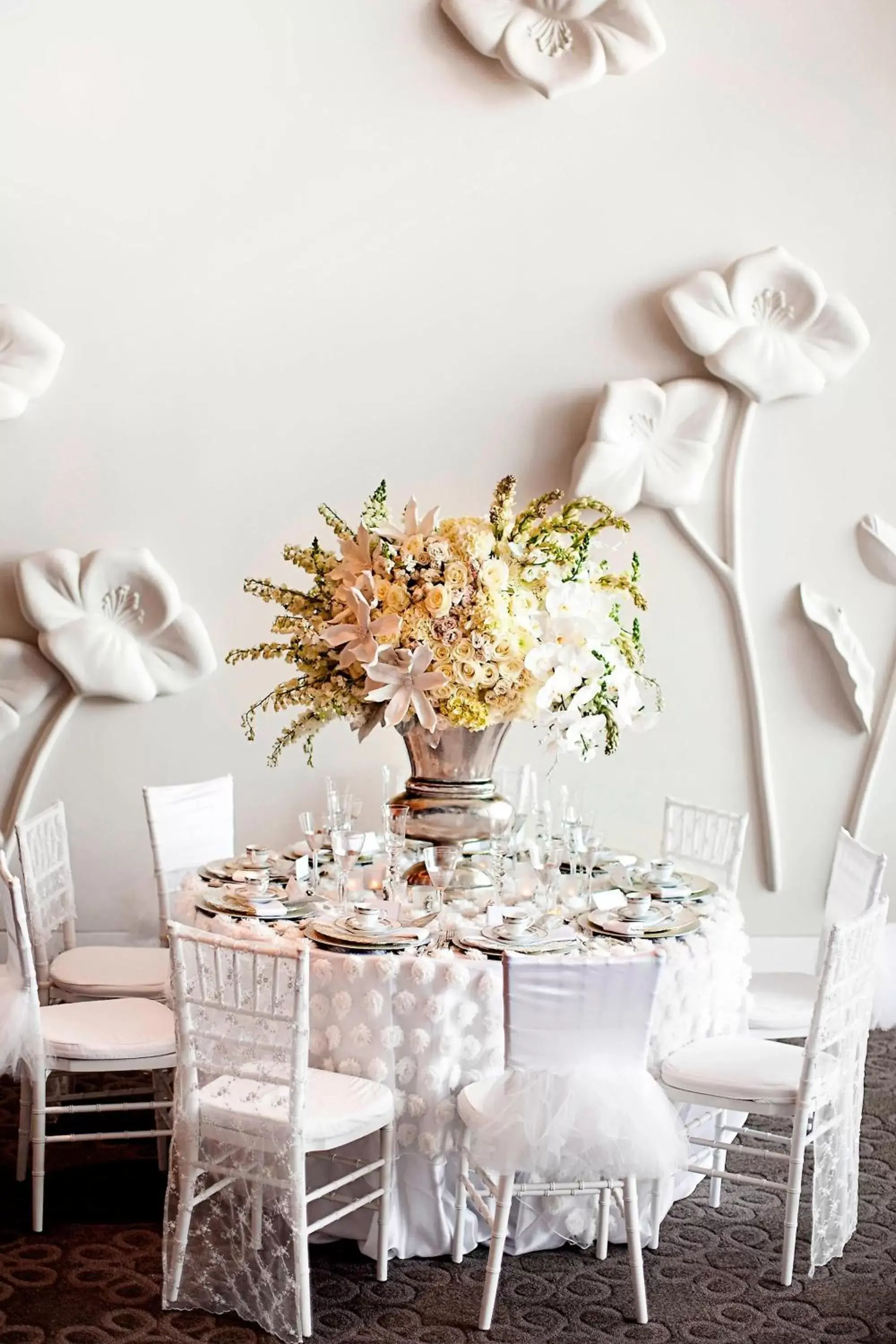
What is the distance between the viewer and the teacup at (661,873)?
3.95 m

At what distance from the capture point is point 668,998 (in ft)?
11.5

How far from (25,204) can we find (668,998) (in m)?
3.73

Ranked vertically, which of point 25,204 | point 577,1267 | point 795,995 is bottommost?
point 577,1267

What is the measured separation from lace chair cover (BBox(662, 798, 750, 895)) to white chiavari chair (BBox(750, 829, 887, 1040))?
0.39 metres

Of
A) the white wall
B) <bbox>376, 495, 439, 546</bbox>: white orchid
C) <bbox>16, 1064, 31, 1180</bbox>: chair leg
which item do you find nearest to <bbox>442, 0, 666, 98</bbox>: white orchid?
the white wall

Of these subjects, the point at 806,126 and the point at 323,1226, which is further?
the point at 806,126

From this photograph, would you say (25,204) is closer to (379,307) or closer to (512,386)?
(379,307)

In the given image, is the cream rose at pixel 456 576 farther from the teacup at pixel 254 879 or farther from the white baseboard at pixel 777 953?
the white baseboard at pixel 777 953

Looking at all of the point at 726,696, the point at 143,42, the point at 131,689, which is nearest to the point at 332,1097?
the point at 131,689

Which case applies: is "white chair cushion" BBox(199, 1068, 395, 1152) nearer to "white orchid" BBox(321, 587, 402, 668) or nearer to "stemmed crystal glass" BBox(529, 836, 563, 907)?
"stemmed crystal glass" BBox(529, 836, 563, 907)

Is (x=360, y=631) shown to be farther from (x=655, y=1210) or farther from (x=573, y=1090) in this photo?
(x=655, y=1210)

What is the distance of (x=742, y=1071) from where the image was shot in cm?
340

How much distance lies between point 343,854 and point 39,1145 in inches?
41.1

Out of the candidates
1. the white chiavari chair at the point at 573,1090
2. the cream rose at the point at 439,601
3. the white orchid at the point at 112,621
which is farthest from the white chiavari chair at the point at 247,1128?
the white orchid at the point at 112,621
